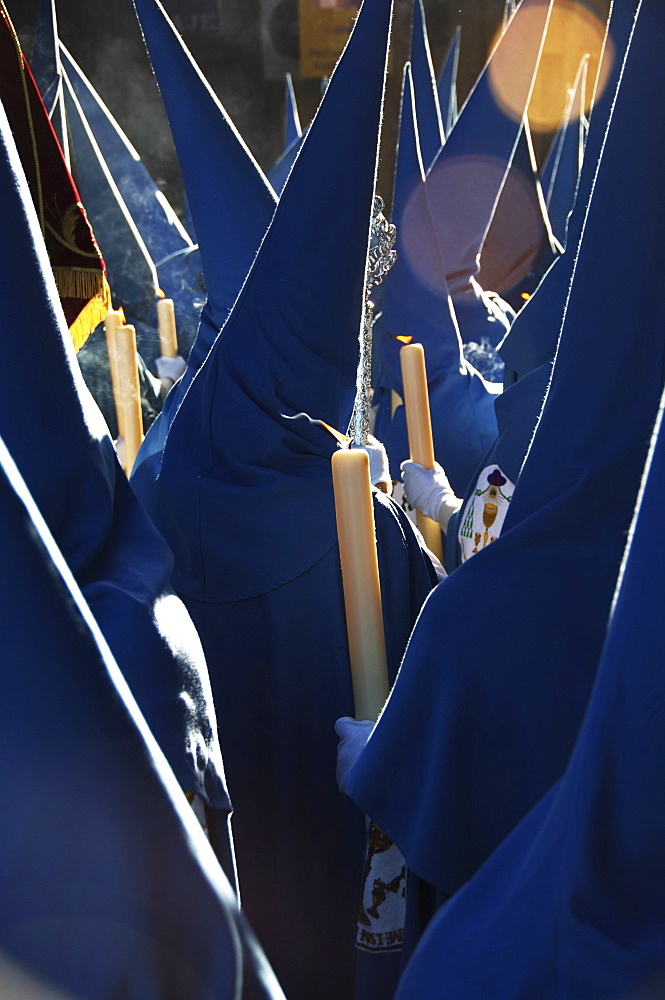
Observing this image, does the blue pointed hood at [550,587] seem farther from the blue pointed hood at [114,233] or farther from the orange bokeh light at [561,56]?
the orange bokeh light at [561,56]

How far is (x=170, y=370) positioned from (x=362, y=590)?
1.83 meters

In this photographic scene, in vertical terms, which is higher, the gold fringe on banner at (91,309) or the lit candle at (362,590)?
the gold fringe on banner at (91,309)

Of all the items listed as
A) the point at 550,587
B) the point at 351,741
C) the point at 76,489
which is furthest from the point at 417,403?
the point at 76,489

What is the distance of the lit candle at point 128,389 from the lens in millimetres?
2020

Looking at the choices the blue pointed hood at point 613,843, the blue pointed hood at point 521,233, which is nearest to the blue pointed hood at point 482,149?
the blue pointed hood at point 521,233

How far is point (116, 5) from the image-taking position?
7156mm

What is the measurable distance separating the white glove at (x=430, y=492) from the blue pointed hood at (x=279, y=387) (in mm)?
475

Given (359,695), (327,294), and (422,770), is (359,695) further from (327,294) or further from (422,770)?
(327,294)

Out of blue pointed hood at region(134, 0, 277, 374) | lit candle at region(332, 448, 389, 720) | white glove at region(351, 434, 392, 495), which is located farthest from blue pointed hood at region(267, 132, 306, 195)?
lit candle at region(332, 448, 389, 720)

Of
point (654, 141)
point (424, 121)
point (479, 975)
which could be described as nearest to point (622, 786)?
point (479, 975)

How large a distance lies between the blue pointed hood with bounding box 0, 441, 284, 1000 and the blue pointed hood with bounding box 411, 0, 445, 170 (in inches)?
151

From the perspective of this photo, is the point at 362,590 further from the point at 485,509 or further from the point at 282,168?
the point at 282,168

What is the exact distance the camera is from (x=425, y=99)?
4145 mm

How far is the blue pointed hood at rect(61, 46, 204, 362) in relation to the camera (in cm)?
367
